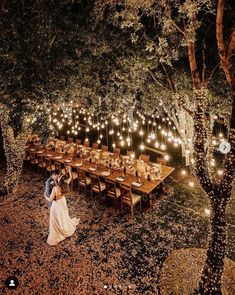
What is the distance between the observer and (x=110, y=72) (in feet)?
30.7

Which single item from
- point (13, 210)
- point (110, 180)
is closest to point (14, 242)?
point (13, 210)

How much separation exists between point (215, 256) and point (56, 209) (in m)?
4.24

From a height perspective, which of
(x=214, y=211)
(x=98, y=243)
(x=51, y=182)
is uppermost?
(x=214, y=211)

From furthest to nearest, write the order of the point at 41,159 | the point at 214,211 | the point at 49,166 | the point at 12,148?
1. the point at 41,159
2. the point at 49,166
3. the point at 12,148
4. the point at 214,211

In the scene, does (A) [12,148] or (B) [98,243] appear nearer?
(B) [98,243]

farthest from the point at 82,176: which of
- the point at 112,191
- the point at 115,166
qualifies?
the point at 112,191

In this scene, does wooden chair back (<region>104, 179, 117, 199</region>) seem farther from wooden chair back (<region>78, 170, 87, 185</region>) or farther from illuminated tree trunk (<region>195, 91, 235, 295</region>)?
illuminated tree trunk (<region>195, 91, 235, 295</region>)

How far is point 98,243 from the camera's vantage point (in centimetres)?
695

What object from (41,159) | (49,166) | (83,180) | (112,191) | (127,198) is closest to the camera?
(127,198)

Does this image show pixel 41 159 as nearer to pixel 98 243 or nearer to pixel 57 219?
pixel 57 219

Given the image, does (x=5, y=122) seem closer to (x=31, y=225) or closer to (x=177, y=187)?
(x=31, y=225)

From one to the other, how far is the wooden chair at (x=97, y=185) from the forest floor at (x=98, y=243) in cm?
44

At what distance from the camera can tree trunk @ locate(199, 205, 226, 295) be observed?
16.0ft

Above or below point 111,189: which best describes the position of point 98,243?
below
